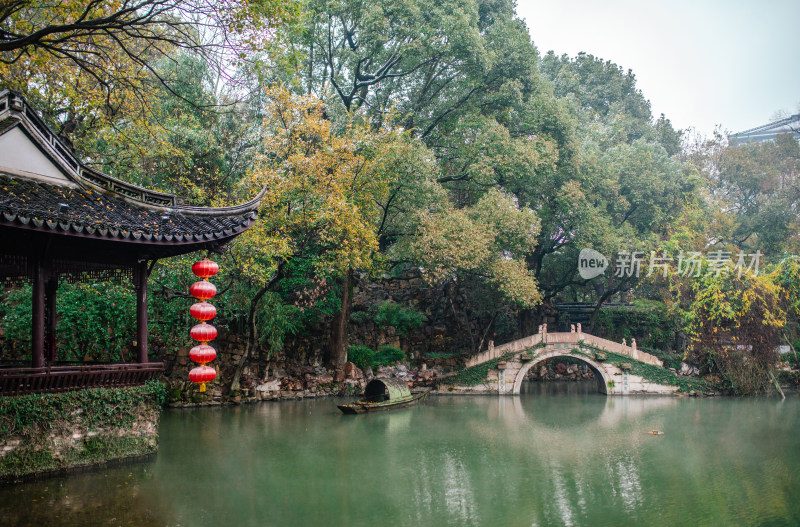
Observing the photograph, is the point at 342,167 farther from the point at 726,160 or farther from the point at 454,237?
the point at 726,160

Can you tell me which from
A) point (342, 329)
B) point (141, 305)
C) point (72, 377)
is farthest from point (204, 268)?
point (342, 329)

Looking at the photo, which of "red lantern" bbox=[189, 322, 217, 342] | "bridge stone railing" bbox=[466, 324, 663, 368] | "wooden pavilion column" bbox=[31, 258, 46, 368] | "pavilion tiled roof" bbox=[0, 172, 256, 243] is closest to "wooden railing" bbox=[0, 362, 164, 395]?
"wooden pavilion column" bbox=[31, 258, 46, 368]

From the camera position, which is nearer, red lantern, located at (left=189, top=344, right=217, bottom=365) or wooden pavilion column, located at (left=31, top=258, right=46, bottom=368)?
red lantern, located at (left=189, top=344, right=217, bottom=365)

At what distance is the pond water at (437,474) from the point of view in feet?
25.3

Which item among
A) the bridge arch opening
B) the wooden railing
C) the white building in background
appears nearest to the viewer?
the wooden railing

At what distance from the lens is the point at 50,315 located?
10.2m

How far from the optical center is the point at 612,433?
13.9 meters

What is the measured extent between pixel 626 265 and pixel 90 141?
1790 cm

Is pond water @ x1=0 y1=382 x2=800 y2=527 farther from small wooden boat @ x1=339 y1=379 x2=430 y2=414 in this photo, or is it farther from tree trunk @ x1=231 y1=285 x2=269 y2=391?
tree trunk @ x1=231 y1=285 x2=269 y2=391

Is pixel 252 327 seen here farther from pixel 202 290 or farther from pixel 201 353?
pixel 201 353

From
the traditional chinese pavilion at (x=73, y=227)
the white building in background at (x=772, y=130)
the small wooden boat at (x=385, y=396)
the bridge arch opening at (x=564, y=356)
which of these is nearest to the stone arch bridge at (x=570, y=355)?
the bridge arch opening at (x=564, y=356)

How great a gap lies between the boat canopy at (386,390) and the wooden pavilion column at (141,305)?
8.41 m

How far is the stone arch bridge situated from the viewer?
68.0 feet

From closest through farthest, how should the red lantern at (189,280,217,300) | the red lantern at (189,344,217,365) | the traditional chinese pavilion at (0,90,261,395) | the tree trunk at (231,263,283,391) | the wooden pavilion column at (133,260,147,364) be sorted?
the red lantern at (189,344,217,365) < the traditional chinese pavilion at (0,90,261,395) < the red lantern at (189,280,217,300) < the wooden pavilion column at (133,260,147,364) < the tree trunk at (231,263,283,391)
